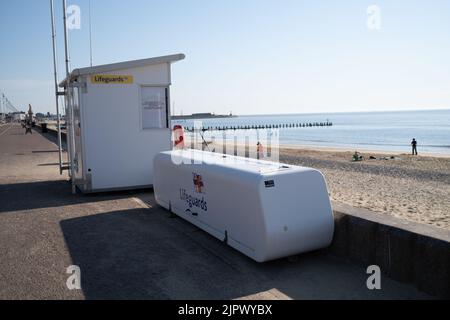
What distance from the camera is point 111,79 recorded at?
30.3ft

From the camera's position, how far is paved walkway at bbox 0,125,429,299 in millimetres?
4199

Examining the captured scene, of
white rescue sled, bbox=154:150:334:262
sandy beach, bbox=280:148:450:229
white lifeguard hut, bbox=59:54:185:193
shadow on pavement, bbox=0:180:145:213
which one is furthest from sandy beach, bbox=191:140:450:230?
shadow on pavement, bbox=0:180:145:213

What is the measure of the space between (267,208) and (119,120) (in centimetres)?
577

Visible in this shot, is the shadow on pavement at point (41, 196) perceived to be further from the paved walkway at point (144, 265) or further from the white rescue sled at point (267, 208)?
the white rescue sled at point (267, 208)

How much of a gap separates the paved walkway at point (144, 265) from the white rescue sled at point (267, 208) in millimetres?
270

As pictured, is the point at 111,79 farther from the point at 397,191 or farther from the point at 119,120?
the point at 397,191

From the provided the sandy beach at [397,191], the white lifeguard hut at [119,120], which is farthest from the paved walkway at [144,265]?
the sandy beach at [397,191]

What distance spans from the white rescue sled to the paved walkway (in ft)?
0.89

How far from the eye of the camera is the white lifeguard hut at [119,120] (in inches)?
360

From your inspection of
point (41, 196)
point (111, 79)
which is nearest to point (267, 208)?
point (111, 79)

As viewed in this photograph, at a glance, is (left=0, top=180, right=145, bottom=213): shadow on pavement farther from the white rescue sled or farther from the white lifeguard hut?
the white rescue sled

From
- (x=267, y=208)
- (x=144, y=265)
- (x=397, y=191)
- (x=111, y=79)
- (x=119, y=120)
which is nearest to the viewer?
(x=267, y=208)

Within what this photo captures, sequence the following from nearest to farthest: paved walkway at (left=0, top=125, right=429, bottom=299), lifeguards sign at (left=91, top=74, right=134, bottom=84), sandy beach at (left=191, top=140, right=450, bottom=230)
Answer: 1. paved walkway at (left=0, top=125, right=429, bottom=299)
2. sandy beach at (left=191, top=140, right=450, bottom=230)
3. lifeguards sign at (left=91, top=74, right=134, bottom=84)
